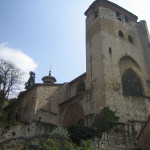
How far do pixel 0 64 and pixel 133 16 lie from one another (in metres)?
16.2

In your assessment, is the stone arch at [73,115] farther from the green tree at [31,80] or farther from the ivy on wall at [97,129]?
the green tree at [31,80]

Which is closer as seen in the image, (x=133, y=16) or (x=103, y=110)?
(x=103, y=110)

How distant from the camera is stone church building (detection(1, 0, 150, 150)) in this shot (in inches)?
602

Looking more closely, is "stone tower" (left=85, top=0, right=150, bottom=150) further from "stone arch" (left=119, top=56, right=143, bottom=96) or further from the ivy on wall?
the ivy on wall

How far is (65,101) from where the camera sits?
20.2m

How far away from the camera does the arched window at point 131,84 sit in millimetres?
17266

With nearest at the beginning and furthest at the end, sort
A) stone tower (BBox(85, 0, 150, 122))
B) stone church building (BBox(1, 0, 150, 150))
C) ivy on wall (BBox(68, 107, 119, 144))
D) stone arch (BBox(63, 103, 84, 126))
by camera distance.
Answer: ivy on wall (BBox(68, 107, 119, 144))
stone church building (BBox(1, 0, 150, 150))
stone tower (BBox(85, 0, 150, 122))
stone arch (BBox(63, 103, 84, 126))

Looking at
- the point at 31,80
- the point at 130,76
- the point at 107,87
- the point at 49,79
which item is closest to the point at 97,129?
the point at 107,87

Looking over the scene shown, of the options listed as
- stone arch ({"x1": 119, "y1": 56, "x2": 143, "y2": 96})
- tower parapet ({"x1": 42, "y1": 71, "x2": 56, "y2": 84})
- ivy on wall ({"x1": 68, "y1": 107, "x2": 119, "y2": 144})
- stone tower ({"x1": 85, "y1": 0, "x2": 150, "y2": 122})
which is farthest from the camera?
tower parapet ({"x1": 42, "y1": 71, "x2": 56, "y2": 84})

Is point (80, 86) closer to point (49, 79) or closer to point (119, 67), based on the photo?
point (119, 67)

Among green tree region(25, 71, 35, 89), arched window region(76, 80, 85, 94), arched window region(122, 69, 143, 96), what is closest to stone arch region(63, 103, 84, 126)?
arched window region(76, 80, 85, 94)

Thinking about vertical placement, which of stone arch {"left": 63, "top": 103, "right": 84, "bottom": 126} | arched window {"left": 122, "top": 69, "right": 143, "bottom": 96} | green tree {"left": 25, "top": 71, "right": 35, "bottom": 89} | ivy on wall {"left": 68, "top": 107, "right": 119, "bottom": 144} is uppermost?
green tree {"left": 25, "top": 71, "right": 35, "bottom": 89}

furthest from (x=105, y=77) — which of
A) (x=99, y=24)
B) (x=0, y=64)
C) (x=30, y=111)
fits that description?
(x=0, y=64)

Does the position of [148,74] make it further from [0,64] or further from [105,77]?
[0,64]
